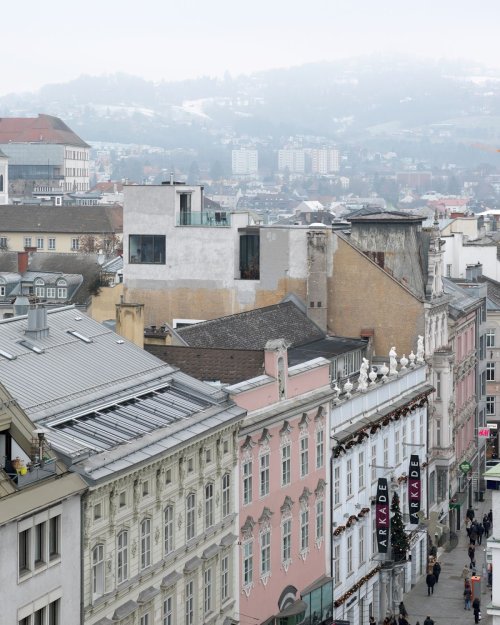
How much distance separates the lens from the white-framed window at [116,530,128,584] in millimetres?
41531

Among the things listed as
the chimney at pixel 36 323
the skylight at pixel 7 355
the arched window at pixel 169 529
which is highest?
the chimney at pixel 36 323

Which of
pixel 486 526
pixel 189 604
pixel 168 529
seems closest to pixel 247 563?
pixel 189 604

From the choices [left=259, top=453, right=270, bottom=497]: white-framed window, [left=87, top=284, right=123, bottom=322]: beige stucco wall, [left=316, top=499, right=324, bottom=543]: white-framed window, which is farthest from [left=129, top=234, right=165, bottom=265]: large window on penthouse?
[left=259, top=453, right=270, bottom=497]: white-framed window

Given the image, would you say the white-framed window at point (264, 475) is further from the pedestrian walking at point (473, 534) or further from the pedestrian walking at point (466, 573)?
the pedestrian walking at point (473, 534)

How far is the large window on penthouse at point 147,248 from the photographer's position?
78688mm

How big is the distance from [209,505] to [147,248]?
106 ft

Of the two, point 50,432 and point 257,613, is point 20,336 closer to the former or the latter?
point 50,432

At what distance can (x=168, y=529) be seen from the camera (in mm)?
44875

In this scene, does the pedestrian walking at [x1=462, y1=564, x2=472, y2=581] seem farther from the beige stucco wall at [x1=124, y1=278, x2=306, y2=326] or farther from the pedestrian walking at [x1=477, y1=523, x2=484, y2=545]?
the beige stucco wall at [x1=124, y1=278, x2=306, y2=326]

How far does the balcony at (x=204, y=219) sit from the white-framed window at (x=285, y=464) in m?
24.7

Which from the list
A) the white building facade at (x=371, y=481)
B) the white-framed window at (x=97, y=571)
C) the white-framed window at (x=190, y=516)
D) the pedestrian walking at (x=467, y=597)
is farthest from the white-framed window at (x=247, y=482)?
the pedestrian walking at (x=467, y=597)

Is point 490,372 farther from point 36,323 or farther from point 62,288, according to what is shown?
point 36,323

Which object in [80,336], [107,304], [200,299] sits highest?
[80,336]

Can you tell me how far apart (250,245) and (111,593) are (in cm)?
3793
